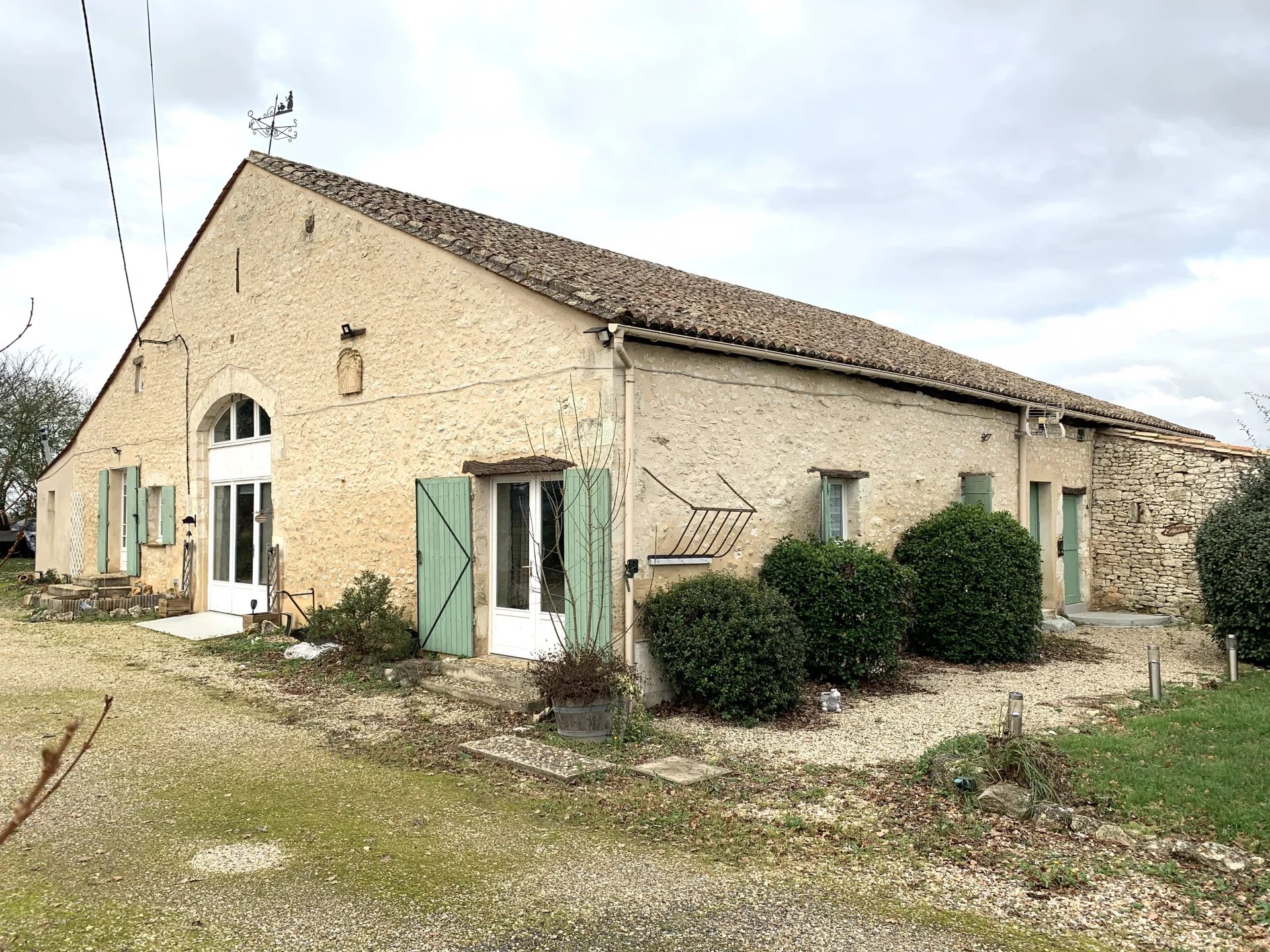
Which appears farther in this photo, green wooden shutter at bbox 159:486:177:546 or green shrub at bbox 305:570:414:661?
green wooden shutter at bbox 159:486:177:546

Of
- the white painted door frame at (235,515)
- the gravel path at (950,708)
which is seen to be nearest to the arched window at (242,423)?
the white painted door frame at (235,515)

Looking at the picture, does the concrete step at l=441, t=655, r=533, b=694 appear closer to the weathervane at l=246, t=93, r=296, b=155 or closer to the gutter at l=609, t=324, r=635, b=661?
the gutter at l=609, t=324, r=635, b=661

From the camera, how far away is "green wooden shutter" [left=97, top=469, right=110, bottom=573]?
15.8 m

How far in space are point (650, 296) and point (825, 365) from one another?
1.99 meters

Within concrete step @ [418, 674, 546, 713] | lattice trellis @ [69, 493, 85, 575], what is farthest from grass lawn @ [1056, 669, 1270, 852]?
lattice trellis @ [69, 493, 85, 575]

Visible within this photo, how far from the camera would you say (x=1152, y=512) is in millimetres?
14297

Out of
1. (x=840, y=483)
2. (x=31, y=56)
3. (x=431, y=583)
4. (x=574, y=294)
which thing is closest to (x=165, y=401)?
(x=431, y=583)

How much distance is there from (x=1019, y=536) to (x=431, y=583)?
6.56 meters

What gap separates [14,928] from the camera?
380 cm

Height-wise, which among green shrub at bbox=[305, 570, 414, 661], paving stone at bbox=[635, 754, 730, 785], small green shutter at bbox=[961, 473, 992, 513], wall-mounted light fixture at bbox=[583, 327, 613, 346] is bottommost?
paving stone at bbox=[635, 754, 730, 785]

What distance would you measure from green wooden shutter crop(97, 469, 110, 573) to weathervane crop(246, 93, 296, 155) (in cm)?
647

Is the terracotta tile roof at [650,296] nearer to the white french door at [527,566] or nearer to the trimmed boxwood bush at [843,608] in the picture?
the white french door at [527,566]

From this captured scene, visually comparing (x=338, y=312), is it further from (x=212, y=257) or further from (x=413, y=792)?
(x=413, y=792)

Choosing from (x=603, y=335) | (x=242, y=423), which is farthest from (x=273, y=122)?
(x=603, y=335)
